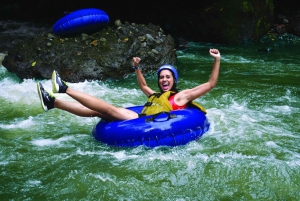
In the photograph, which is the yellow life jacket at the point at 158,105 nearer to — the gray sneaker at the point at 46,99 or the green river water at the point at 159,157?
the green river water at the point at 159,157

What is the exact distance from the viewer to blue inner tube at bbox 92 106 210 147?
3.94 m

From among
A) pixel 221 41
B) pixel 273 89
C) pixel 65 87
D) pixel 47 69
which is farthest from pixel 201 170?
pixel 221 41

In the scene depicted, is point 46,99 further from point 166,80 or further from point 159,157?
point 166,80

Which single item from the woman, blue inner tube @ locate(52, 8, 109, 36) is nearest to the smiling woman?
the woman

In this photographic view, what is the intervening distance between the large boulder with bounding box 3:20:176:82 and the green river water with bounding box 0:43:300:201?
39.8 inches

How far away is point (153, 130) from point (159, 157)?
0.99 feet

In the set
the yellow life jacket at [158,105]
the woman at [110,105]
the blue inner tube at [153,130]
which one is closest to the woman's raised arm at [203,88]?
the woman at [110,105]

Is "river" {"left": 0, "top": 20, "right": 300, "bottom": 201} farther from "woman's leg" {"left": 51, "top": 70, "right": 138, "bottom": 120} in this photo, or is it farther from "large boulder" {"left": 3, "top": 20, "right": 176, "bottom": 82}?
"large boulder" {"left": 3, "top": 20, "right": 176, "bottom": 82}

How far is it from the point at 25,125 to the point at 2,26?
996 centimetres

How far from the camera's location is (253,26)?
12.1 metres

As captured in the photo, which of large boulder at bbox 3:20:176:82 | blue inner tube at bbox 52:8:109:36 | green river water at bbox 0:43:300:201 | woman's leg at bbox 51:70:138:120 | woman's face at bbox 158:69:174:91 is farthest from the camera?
blue inner tube at bbox 52:8:109:36

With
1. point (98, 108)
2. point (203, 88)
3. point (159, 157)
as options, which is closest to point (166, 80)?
point (203, 88)

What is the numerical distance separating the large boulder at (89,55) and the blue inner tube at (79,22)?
0.17 m

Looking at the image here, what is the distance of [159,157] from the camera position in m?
3.86
